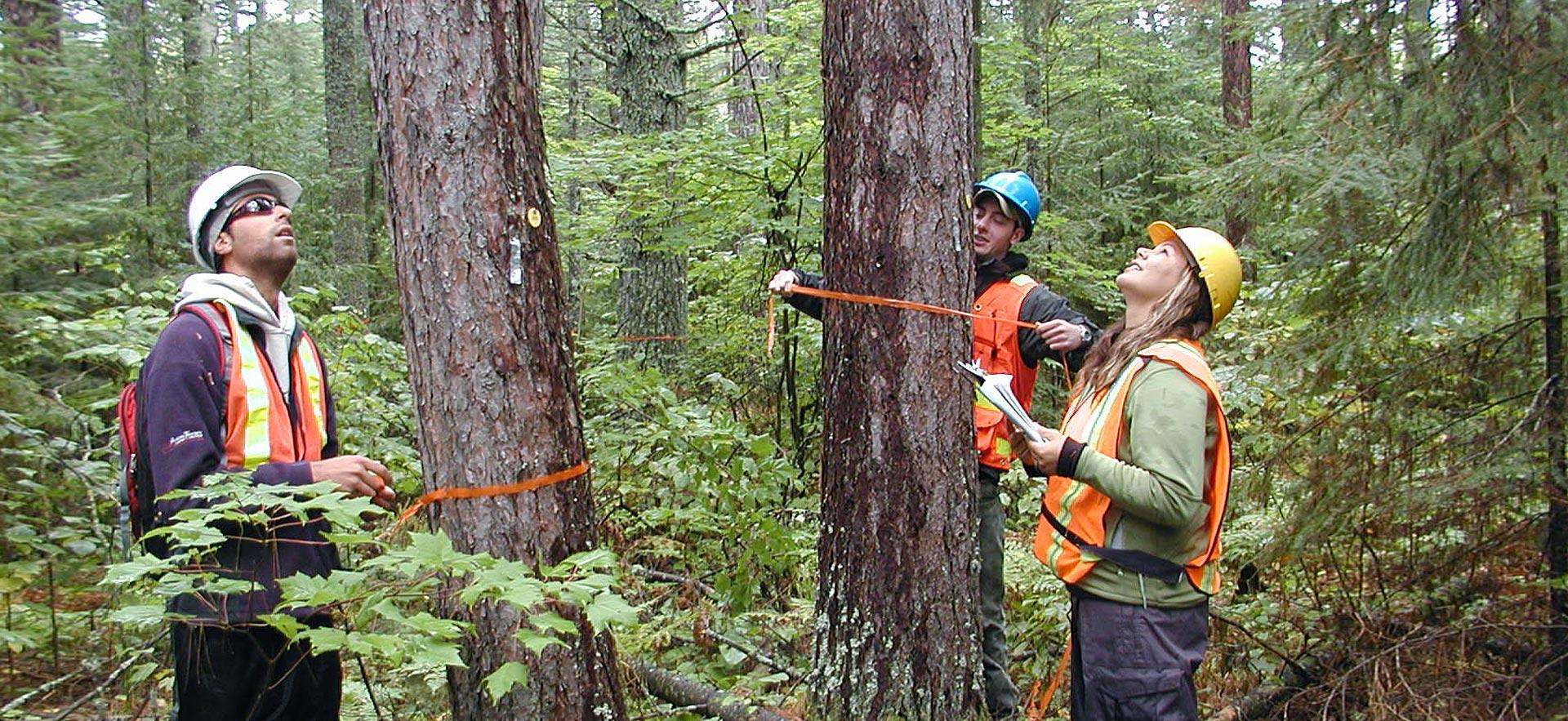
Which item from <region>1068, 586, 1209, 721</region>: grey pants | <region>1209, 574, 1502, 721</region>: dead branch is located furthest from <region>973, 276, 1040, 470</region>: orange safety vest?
<region>1209, 574, 1502, 721</region>: dead branch

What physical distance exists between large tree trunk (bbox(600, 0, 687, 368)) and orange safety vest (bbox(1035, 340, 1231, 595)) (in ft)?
21.4

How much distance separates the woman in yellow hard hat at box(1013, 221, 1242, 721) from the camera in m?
2.86

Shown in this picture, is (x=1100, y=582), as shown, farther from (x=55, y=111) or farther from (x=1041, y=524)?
(x=55, y=111)

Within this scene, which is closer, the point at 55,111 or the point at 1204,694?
the point at 1204,694

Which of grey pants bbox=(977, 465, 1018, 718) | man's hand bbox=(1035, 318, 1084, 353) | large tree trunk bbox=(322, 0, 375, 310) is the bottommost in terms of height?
grey pants bbox=(977, 465, 1018, 718)

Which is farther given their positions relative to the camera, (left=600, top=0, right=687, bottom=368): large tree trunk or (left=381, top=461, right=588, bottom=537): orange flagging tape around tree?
(left=600, top=0, right=687, bottom=368): large tree trunk

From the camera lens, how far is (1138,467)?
2.87m

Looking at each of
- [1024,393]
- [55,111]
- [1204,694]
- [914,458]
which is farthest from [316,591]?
[55,111]

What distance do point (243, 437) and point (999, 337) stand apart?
276cm

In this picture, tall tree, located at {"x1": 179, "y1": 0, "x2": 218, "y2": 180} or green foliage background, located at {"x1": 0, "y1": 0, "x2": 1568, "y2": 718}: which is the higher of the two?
tall tree, located at {"x1": 179, "y1": 0, "x2": 218, "y2": 180}

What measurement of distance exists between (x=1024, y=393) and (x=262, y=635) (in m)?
2.97

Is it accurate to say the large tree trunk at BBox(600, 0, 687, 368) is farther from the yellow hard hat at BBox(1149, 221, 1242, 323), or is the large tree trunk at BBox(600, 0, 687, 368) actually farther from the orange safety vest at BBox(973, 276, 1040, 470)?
the yellow hard hat at BBox(1149, 221, 1242, 323)

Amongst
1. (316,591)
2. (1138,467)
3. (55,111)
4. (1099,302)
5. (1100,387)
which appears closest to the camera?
(316,591)

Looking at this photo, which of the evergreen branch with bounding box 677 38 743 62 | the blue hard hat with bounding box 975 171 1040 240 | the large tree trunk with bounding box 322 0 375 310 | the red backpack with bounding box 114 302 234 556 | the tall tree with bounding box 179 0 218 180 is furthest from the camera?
the large tree trunk with bounding box 322 0 375 310
